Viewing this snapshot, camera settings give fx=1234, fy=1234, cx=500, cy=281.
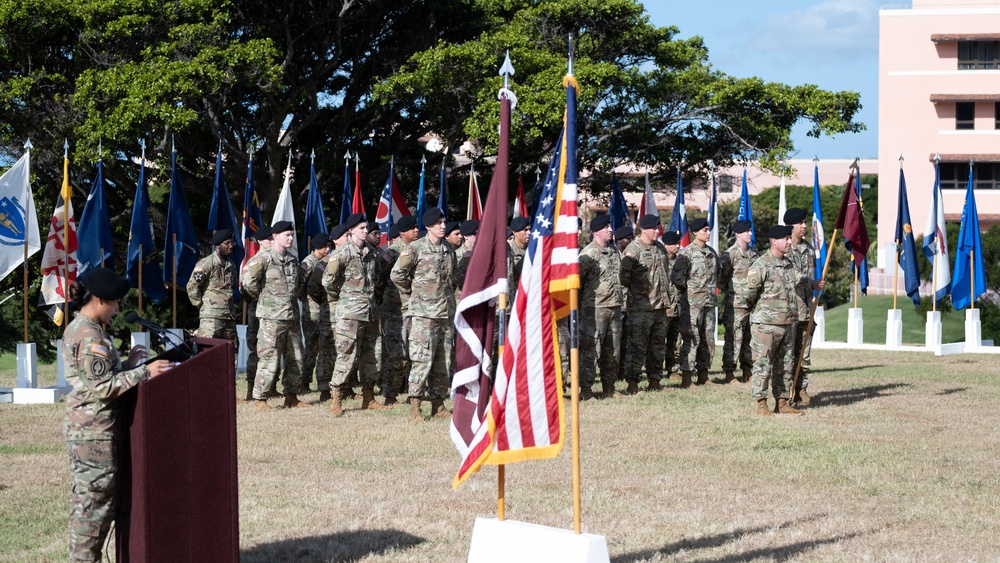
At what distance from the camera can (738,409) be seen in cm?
1266

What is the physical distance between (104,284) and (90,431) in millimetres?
675

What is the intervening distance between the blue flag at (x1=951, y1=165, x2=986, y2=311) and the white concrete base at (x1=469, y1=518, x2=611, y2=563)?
18.1m

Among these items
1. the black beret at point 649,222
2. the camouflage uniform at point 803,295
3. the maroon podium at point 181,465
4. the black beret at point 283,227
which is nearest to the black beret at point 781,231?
the camouflage uniform at point 803,295

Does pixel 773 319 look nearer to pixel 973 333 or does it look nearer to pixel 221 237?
pixel 221 237

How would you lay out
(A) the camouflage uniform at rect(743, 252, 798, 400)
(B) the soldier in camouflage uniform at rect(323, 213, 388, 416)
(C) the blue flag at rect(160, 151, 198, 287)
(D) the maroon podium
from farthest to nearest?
(C) the blue flag at rect(160, 151, 198, 287), (B) the soldier in camouflage uniform at rect(323, 213, 388, 416), (A) the camouflage uniform at rect(743, 252, 798, 400), (D) the maroon podium

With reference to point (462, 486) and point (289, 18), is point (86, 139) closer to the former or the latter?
point (289, 18)

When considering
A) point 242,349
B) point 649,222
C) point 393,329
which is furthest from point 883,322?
point 393,329

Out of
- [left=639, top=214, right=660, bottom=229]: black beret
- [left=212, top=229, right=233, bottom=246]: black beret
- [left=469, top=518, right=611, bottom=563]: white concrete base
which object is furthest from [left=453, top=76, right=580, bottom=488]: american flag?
[left=639, top=214, right=660, bottom=229]: black beret

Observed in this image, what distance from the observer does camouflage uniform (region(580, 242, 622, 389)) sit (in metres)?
13.8

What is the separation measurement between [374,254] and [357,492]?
4724 mm

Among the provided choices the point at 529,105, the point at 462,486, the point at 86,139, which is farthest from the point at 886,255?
the point at 462,486

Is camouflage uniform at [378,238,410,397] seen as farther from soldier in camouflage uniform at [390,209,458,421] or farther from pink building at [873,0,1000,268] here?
pink building at [873,0,1000,268]

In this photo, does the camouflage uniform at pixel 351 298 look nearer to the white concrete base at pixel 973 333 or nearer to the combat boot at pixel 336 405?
the combat boot at pixel 336 405

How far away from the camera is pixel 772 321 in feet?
39.6
